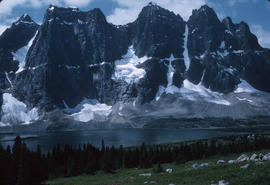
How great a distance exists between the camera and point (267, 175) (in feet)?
92.3

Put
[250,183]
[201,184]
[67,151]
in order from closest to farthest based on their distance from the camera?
1. [250,183]
2. [201,184]
3. [67,151]

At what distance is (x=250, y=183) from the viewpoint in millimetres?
27609

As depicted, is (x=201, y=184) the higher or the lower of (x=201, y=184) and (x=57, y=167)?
the higher

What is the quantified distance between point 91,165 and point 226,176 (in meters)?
59.0

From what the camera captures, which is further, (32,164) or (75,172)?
(75,172)

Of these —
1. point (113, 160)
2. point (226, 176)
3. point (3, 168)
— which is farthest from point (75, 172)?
point (226, 176)

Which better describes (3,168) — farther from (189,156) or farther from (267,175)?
(189,156)

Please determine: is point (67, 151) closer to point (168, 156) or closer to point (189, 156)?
point (168, 156)

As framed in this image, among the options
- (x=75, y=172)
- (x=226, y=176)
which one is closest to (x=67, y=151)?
(x=75, y=172)

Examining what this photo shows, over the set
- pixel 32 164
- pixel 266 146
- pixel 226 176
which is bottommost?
pixel 266 146

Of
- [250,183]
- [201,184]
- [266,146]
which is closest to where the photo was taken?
[250,183]

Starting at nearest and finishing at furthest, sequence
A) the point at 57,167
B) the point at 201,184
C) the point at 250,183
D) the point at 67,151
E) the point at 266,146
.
→ the point at 250,183 → the point at 201,184 → the point at 57,167 → the point at 67,151 → the point at 266,146

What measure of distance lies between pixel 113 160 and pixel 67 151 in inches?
701

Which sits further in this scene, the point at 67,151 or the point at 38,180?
the point at 67,151
